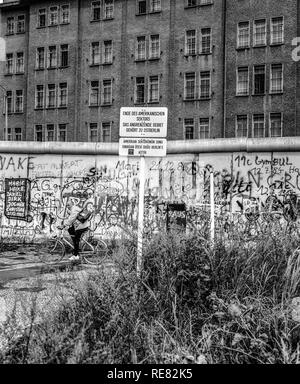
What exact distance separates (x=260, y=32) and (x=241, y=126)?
727 cm

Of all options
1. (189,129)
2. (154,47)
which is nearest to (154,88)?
(154,47)

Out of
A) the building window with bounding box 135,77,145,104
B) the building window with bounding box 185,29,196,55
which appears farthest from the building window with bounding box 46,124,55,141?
the building window with bounding box 185,29,196,55

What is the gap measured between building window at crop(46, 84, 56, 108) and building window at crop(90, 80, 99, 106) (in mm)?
3800

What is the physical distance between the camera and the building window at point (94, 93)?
50.2m

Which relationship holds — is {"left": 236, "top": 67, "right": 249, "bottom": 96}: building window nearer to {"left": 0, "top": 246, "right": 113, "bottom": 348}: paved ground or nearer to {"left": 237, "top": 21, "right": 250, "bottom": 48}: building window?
{"left": 237, "top": 21, "right": 250, "bottom": 48}: building window

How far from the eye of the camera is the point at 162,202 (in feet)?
51.7

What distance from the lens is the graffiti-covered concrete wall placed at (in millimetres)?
14578

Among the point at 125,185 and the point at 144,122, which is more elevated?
the point at 144,122

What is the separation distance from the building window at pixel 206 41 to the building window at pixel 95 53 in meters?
9.43

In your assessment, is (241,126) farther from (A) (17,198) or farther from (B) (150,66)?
(A) (17,198)

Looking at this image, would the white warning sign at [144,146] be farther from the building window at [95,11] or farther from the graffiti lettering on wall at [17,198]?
the building window at [95,11]

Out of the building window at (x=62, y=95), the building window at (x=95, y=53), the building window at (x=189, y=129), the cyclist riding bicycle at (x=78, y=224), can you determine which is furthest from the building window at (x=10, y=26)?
the cyclist riding bicycle at (x=78, y=224)
